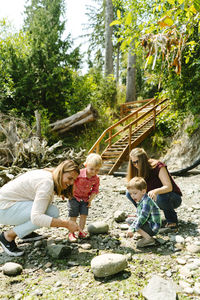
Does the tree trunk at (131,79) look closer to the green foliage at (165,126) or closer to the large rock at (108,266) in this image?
the green foliage at (165,126)

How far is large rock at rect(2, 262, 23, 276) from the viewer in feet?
7.20

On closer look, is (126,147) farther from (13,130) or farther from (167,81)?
(13,130)

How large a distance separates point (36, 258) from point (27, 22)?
58.2 feet

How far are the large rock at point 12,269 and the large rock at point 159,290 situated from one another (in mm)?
1198

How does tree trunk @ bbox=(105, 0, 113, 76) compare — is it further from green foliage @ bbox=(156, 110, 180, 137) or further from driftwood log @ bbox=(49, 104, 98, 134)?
green foliage @ bbox=(156, 110, 180, 137)

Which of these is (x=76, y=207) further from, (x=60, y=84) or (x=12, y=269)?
(x=60, y=84)

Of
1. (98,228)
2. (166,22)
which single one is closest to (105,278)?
(98,228)

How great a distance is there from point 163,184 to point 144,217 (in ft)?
1.78

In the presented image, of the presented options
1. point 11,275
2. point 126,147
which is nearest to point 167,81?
point 126,147

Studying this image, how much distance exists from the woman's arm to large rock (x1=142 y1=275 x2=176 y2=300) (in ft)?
3.54

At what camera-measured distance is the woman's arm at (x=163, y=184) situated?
9.27 ft

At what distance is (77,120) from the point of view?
10.5 metres

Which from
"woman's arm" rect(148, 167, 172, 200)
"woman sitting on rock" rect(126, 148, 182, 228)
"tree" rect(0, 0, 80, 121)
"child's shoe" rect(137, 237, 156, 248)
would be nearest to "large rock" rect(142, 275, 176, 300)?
"child's shoe" rect(137, 237, 156, 248)

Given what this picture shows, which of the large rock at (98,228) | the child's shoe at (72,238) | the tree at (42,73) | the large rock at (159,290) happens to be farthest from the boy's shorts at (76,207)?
the tree at (42,73)
